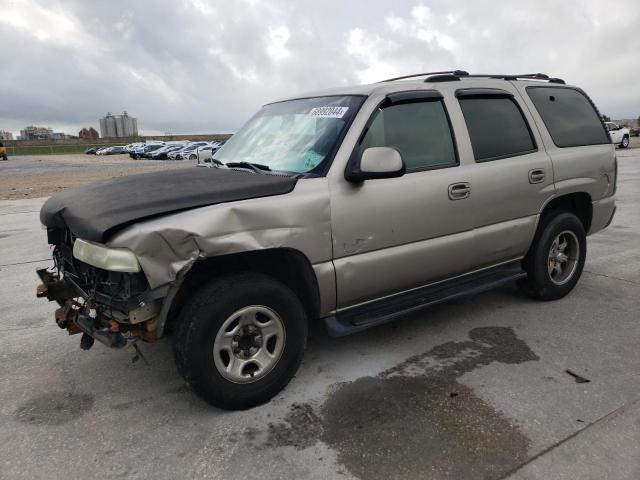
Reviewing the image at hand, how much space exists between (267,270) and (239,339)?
49 cm

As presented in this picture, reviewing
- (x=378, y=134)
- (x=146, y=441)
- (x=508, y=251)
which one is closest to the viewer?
(x=146, y=441)

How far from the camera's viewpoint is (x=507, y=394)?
314 centimetres

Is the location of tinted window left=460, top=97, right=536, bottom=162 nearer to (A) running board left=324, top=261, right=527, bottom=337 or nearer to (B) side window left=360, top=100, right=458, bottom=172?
(B) side window left=360, top=100, right=458, bottom=172

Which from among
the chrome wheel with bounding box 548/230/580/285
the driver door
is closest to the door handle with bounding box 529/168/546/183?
the chrome wheel with bounding box 548/230/580/285

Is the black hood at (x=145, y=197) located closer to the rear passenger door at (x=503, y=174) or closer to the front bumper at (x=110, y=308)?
the front bumper at (x=110, y=308)

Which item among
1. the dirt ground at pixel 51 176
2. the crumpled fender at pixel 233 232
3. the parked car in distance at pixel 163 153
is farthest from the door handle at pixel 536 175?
the parked car in distance at pixel 163 153

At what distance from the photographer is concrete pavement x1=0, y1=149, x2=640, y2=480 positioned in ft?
8.36

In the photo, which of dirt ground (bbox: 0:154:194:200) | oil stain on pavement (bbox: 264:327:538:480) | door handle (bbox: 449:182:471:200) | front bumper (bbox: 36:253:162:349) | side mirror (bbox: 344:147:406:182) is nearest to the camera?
oil stain on pavement (bbox: 264:327:538:480)

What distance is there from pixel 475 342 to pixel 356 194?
1.56 meters

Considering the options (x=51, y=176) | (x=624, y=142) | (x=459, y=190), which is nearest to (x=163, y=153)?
(x=51, y=176)

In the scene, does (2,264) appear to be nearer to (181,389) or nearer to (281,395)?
(181,389)

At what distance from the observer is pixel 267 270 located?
326cm

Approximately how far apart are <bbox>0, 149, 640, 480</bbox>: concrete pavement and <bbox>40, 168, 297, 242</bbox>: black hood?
3.60 feet

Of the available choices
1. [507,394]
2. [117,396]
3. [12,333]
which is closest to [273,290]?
[117,396]
